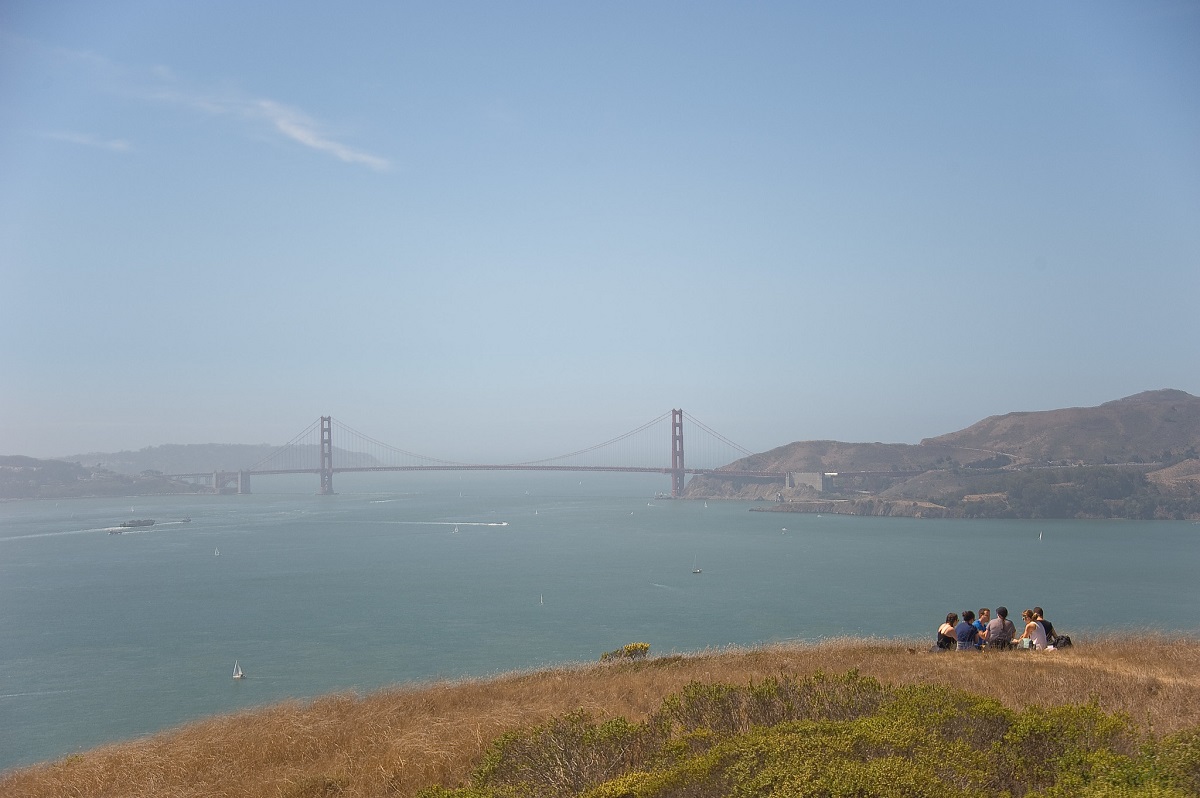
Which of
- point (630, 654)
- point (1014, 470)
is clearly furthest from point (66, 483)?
point (630, 654)

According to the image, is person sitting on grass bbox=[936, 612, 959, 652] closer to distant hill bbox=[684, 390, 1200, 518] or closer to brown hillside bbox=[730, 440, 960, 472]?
distant hill bbox=[684, 390, 1200, 518]

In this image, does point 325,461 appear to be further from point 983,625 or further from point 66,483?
point 983,625

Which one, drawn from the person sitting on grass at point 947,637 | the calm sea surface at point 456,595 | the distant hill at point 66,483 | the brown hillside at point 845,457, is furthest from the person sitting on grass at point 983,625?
the distant hill at point 66,483

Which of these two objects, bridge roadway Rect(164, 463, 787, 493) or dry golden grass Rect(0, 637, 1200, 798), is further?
bridge roadway Rect(164, 463, 787, 493)

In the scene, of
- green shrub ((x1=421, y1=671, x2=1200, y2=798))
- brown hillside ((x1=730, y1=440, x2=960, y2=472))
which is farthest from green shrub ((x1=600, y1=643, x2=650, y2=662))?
brown hillside ((x1=730, y1=440, x2=960, y2=472))

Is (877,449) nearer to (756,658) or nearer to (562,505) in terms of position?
(562,505)

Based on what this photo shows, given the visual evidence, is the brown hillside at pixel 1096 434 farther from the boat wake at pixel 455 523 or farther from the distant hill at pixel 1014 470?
the boat wake at pixel 455 523
